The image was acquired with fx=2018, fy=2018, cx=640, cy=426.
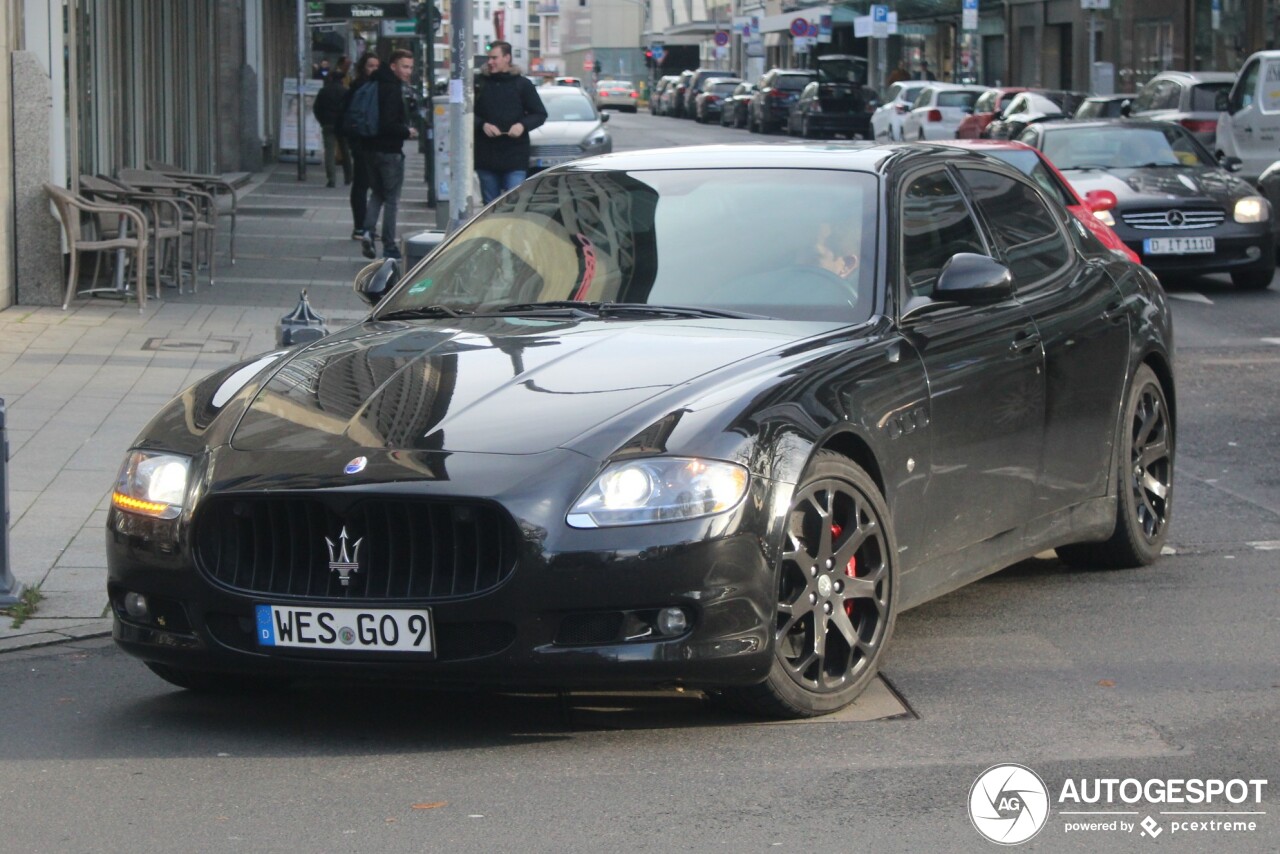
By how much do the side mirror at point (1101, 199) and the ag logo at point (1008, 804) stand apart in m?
12.6

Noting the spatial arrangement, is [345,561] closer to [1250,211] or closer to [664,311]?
[664,311]

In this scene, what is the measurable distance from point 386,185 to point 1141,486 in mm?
12672

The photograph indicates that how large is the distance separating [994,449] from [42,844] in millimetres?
3053

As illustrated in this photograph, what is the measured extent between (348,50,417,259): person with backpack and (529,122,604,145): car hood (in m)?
9.64

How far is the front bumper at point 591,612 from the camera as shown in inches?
182

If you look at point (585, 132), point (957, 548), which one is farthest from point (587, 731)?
point (585, 132)

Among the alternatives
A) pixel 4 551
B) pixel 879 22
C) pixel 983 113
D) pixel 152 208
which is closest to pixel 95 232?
pixel 152 208

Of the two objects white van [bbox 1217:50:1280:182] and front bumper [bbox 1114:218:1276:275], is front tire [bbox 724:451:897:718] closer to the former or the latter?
front bumper [bbox 1114:218:1276:275]

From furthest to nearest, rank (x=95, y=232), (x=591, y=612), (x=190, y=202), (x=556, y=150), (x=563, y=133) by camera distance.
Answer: (x=563, y=133) < (x=556, y=150) < (x=190, y=202) < (x=95, y=232) < (x=591, y=612)

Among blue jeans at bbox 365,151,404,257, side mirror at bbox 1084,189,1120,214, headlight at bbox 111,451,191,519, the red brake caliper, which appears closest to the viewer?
headlight at bbox 111,451,191,519

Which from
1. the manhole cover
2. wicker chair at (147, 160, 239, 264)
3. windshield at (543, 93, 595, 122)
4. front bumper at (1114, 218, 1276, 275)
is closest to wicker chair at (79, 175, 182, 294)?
wicker chair at (147, 160, 239, 264)

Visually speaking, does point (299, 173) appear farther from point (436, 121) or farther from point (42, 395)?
point (42, 395)

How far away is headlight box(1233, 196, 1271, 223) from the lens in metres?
17.1

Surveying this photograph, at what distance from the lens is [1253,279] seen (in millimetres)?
17547
